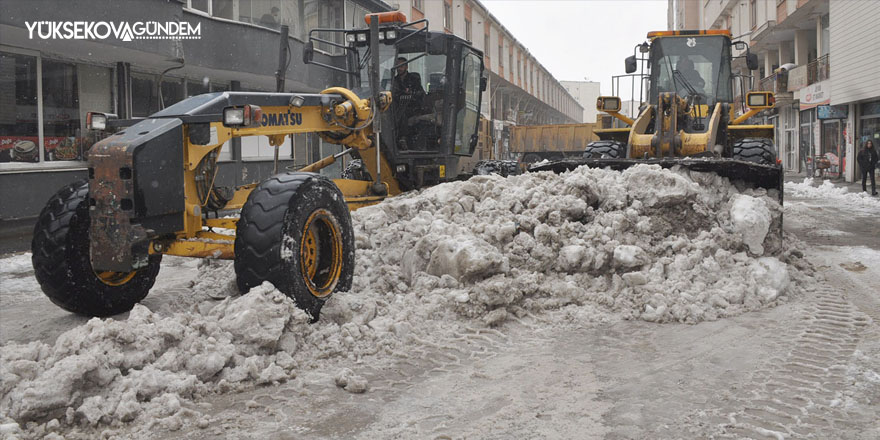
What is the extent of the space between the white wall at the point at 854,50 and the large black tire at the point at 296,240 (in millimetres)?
20726

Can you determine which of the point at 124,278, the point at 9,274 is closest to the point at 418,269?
the point at 124,278

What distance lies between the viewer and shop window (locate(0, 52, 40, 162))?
11.7 m

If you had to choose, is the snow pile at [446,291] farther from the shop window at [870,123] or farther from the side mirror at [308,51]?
the shop window at [870,123]

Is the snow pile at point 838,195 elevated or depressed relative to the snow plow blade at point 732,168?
depressed

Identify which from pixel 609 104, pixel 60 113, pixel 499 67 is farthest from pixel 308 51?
pixel 499 67

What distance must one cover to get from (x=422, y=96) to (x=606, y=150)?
3.12 metres

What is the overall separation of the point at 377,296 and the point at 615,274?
6.44ft

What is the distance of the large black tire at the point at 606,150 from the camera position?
1029 centimetres

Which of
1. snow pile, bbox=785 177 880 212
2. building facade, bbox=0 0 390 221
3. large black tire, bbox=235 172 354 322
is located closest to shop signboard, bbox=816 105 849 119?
snow pile, bbox=785 177 880 212

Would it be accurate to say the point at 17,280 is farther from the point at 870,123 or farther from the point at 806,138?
the point at 806,138

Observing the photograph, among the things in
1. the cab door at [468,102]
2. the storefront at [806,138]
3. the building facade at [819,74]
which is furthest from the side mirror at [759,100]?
the storefront at [806,138]

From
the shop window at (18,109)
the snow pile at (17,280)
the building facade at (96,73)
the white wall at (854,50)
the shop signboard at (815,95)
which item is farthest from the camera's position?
the shop signboard at (815,95)

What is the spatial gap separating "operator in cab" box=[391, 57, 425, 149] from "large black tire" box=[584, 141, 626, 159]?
2873 millimetres

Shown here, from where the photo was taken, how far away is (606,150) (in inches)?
408
